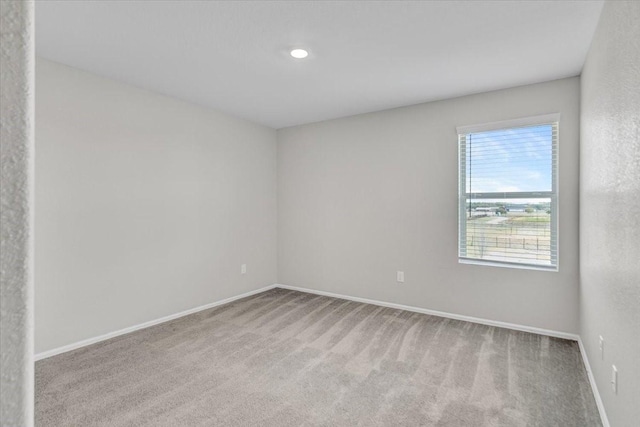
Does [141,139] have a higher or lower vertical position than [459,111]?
lower

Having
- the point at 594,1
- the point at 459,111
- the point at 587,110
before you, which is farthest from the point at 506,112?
the point at 594,1

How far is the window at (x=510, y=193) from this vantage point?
318cm

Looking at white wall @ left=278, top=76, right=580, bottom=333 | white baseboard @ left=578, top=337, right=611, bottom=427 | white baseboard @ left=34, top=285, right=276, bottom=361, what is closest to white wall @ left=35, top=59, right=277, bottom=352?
white baseboard @ left=34, top=285, right=276, bottom=361

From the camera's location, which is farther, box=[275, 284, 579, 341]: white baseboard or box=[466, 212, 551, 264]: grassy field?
box=[466, 212, 551, 264]: grassy field

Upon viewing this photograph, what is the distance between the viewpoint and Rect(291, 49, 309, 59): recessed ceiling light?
8.36ft

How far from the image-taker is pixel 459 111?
3.58m

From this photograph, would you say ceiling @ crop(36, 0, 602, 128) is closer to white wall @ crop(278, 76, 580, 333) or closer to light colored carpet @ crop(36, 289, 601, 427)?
white wall @ crop(278, 76, 580, 333)

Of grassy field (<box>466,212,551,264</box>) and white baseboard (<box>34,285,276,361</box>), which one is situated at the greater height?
grassy field (<box>466,212,551,264</box>)

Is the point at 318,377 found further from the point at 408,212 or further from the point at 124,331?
the point at 408,212

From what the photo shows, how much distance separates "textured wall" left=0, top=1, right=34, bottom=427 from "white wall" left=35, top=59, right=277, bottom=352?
299 cm

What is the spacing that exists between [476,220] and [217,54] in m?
2.99

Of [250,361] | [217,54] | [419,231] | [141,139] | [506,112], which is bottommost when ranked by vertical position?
[250,361]

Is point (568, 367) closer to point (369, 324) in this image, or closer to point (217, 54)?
point (369, 324)

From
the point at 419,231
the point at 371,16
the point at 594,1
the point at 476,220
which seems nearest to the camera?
the point at 594,1
